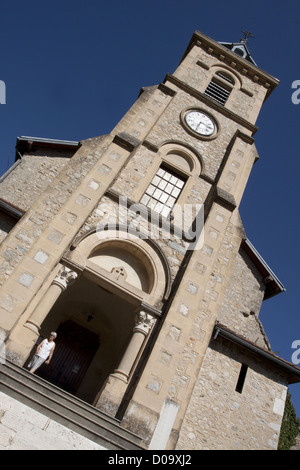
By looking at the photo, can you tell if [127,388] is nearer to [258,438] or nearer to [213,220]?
[258,438]

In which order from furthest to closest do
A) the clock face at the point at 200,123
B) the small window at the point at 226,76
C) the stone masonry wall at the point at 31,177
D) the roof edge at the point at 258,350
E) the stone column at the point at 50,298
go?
the small window at the point at 226,76 < the clock face at the point at 200,123 < the stone masonry wall at the point at 31,177 < the roof edge at the point at 258,350 < the stone column at the point at 50,298

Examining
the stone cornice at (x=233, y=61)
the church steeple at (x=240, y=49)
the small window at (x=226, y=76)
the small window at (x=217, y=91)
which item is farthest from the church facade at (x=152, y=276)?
the church steeple at (x=240, y=49)

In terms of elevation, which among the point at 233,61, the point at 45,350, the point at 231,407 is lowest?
the point at 45,350

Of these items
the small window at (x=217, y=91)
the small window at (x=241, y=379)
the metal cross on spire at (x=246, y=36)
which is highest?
the metal cross on spire at (x=246, y=36)

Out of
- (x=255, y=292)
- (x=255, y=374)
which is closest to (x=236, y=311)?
(x=255, y=292)

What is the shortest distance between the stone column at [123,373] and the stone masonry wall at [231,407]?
6.72ft

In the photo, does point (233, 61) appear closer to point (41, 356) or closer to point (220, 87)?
point (220, 87)

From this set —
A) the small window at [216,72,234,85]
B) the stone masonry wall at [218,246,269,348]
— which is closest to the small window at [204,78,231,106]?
the small window at [216,72,234,85]

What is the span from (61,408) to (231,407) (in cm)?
519

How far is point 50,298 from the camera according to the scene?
819 cm

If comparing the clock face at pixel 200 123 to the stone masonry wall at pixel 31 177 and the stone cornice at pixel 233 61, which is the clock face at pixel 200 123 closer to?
the stone masonry wall at pixel 31 177

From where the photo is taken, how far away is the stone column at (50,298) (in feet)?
25.5

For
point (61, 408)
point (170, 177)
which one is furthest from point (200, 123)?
point (61, 408)
